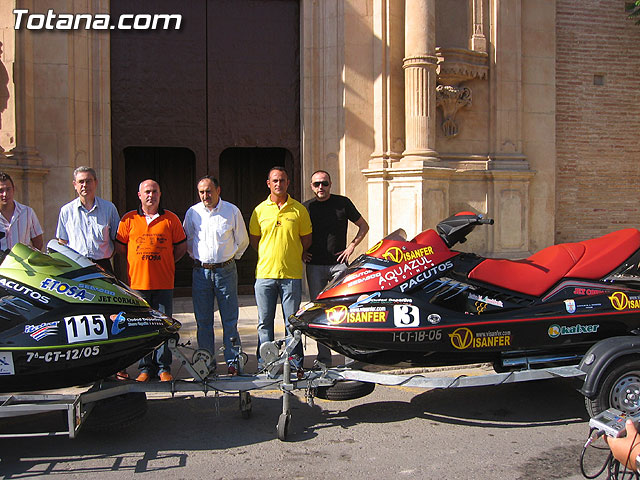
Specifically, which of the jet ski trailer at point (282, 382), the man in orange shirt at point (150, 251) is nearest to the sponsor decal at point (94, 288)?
the jet ski trailer at point (282, 382)

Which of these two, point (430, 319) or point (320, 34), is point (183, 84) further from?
point (430, 319)

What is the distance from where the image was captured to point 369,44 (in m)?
10.7

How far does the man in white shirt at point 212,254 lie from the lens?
6.05 m

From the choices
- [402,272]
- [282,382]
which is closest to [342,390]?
[282,382]

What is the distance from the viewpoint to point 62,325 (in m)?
4.31

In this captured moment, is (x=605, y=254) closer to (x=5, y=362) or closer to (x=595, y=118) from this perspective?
(x=5, y=362)

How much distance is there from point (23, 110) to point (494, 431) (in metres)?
8.08

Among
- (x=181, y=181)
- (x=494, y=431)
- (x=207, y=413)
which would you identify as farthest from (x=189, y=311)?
(x=494, y=431)

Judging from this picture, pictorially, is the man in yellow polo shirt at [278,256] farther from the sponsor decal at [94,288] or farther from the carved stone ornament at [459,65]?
the carved stone ornament at [459,65]

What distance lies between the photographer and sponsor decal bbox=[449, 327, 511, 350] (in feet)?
15.9

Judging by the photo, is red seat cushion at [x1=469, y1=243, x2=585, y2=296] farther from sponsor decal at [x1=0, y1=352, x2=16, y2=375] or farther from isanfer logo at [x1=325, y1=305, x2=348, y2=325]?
sponsor decal at [x1=0, y1=352, x2=16, y2=375]

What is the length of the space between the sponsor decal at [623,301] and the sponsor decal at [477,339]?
916 millimetres

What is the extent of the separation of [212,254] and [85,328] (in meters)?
1.83
